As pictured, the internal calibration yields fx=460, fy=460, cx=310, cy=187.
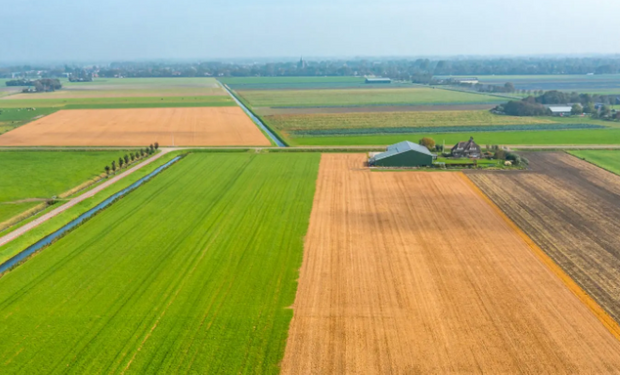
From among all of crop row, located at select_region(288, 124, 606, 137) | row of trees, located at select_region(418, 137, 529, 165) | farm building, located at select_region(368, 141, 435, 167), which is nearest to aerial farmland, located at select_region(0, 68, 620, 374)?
row of trees, located at select_region(418, 137, 529, 165)

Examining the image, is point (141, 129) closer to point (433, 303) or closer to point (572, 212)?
point (572, 212)

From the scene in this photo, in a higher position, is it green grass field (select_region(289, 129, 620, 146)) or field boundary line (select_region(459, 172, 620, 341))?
green grass field (select_region(289, 129, 620, 146))

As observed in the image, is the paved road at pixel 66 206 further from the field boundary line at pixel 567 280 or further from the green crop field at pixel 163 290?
the field boundary line at pixel 567 280

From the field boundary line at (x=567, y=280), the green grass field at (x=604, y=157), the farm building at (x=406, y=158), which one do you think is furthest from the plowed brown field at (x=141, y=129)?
the green grass field at (x=604, y=157)

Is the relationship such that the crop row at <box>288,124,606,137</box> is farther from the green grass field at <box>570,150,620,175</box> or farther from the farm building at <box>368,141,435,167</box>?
the farm building at <box>368,141,435,167</box>

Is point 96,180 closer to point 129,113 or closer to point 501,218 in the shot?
point 501,218

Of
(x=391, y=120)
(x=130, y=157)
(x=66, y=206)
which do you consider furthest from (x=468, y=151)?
(x=66, y=206)
